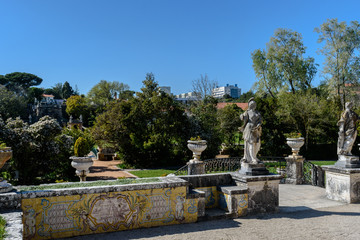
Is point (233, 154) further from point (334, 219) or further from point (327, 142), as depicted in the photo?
point (334, 219)

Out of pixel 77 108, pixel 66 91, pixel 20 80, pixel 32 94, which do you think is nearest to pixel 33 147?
pixel 77 108

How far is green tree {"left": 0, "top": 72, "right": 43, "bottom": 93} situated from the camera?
73631 millimetres

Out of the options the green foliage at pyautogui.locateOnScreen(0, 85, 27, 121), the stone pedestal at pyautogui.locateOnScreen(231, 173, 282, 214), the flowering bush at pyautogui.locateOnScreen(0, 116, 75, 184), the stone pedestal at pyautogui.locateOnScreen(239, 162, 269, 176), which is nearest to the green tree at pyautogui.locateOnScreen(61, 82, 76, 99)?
the green foliage at pyautogui.locateOnScreen(0, 85, 27, 121)

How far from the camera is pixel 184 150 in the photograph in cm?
2155

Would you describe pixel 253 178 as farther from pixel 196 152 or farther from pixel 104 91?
pixel 104 91

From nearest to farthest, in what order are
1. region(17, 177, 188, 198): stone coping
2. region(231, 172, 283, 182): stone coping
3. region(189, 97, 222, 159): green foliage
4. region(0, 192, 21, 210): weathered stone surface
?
region(0, 192, 21, 210): weathered stone surface, region(17, 177, 188, 198): stone coping, region(231, 172, 283, 182): stone coping, region(189, 97, 222, 159): green foliage

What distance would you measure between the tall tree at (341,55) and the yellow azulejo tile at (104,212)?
83.7 feet

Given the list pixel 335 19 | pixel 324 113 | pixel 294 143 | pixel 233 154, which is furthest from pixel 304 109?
pixel 294 143

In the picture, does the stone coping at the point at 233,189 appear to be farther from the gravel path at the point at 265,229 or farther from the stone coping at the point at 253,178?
the gravel path at the point at 265,229

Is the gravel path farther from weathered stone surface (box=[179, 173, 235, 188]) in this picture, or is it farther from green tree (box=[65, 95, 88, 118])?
green tree (box=[65, 95, 88, 118])

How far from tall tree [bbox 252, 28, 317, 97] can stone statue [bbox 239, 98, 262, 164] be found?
956 inches

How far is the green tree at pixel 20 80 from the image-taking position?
242 ft

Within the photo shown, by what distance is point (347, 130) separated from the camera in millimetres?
9070

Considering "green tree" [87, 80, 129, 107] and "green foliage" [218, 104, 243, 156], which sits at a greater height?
"green tree" [87, 80, 129, 107]
